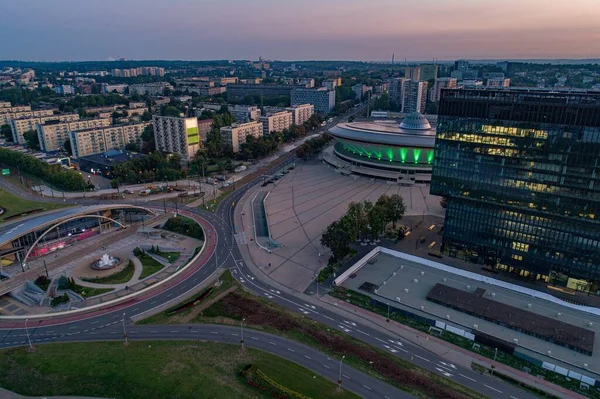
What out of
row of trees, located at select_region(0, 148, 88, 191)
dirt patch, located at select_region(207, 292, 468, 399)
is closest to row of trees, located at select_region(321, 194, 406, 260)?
dirt patch, located at select_region(207, 292, 468, 399)

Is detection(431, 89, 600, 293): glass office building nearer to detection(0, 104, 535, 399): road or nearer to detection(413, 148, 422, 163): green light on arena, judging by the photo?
detection(0, 104, 535, 399): road

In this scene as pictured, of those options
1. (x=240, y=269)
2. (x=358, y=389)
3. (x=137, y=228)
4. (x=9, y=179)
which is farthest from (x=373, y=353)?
(x=9, y=179)

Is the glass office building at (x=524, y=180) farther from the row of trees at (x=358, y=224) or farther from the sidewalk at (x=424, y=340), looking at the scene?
the sidewalk at (x=424, y=340)

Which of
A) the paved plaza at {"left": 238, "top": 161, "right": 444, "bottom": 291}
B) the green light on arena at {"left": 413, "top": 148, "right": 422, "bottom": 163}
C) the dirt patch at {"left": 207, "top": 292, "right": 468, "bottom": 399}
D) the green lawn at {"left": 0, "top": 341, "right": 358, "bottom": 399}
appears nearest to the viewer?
the green lawn at {"left": 0, "top": 341, "right": 358, "bottom": 399}

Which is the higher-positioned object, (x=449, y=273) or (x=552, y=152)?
(x=552, y=152)

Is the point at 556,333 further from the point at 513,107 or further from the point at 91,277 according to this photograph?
the point at 91,277

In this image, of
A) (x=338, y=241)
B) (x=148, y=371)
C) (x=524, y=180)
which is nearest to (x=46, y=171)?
(x=148, y=371)

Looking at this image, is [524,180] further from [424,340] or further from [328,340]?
[328,340]

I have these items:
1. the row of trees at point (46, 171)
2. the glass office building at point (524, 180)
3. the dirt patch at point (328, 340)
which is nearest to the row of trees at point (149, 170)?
the row of trees at point (46, 171)
